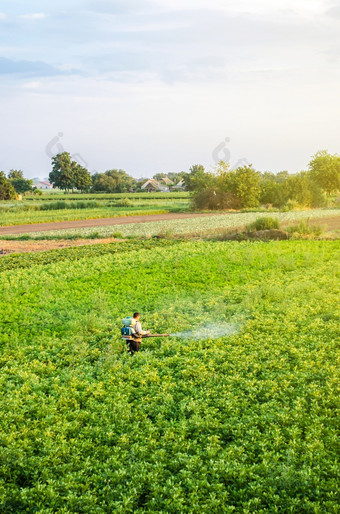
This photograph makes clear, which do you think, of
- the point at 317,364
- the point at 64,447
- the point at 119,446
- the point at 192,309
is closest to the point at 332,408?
the point at 317,364

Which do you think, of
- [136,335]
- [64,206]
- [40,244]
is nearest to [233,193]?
[64,206]

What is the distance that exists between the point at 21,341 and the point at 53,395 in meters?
3.47

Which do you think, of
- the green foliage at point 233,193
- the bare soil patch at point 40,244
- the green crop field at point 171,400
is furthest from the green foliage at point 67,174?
the green crop field at point 171,400

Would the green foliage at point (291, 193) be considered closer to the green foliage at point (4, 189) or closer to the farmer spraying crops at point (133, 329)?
the green foliage at point (4, 189)

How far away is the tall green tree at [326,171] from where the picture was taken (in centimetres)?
9362

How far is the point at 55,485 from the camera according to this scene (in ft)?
22.3

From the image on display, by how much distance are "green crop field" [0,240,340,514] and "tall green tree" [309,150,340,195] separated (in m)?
81.7

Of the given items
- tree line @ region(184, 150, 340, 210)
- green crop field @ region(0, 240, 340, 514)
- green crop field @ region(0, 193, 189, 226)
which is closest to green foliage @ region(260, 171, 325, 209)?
tree line @ region(184, 150, 340, 210)

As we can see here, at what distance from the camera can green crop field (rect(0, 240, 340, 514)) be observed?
6.71 metres

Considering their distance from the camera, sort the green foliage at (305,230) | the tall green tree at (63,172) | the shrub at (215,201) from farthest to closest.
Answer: the tall green tree at (63,172), the shrub at (215,201), the green foliage at (305,230)

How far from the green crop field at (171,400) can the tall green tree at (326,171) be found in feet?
268

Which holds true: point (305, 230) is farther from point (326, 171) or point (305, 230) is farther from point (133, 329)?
point (326, 171)

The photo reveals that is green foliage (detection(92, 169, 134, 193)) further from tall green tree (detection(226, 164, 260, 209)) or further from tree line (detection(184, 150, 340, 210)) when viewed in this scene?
tall green tree (detection(226, 164, 260, 209))

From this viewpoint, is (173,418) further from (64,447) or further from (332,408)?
(332,408)
